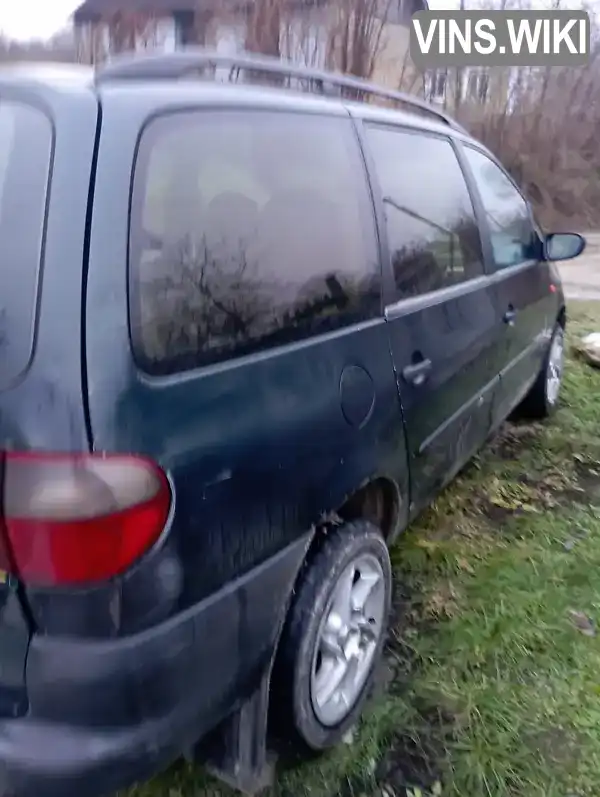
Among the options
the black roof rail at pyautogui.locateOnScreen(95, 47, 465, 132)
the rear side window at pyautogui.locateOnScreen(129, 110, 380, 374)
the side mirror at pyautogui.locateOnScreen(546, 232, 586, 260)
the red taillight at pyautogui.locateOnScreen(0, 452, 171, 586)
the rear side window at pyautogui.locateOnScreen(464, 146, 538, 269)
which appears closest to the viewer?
the red taillight at pyautogui.locateOnScreen(0, 452, 171, 586)

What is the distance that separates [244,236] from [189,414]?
498 mm

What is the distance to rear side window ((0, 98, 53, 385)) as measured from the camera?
1.40 metres

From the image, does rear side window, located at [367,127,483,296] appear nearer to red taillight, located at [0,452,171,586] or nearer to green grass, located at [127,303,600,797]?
green grass, located at [127,303,600,797]

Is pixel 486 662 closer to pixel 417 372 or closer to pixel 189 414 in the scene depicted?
pixel 417 372

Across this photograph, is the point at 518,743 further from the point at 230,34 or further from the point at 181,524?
the point at 230,34

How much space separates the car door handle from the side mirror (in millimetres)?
2087

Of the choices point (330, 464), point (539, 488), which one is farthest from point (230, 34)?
point (330, 464)

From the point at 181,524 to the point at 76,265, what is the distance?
1.72ft

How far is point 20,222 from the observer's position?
1451mm

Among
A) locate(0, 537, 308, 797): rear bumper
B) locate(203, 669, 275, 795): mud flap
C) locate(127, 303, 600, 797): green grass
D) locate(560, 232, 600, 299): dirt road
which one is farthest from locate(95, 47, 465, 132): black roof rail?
locate(560, 232, 600, 299): dirt road

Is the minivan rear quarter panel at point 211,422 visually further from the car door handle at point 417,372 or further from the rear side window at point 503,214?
the rear side window at point 503,214

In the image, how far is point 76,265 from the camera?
1403 mm

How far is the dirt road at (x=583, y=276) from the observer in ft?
31.7

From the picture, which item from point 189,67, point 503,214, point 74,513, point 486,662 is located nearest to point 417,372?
point 486,662
